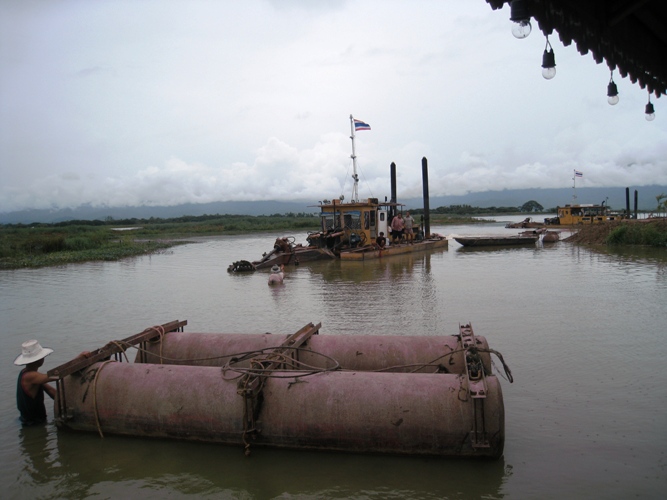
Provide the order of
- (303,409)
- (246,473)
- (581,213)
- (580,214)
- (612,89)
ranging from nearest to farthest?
(246,473)
(303,409)
(612,89)
(580,214)
(581,213)

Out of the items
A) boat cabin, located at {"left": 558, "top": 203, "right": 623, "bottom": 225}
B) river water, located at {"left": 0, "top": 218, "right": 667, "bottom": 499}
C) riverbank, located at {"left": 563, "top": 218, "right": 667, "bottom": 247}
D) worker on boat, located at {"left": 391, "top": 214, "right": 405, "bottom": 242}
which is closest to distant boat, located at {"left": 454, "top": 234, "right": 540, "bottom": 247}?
riverbank, located at {"left": 563, "top": 218, "right": 667, "bottom": 247}

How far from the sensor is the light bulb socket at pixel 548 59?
4.76 m

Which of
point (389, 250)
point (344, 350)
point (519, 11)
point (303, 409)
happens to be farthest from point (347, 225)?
point (519, 11)

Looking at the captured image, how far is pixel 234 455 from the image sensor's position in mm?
4957

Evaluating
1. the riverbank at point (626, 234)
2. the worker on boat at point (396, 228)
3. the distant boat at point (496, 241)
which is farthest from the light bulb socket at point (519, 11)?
the distant boat at point (496, 241)

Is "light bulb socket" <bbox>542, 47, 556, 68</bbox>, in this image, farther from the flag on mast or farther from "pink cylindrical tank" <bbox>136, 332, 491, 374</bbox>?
the flag on mast

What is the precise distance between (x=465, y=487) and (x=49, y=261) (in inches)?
966

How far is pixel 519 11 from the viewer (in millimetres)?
3727

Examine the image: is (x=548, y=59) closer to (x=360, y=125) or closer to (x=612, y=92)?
(x=612, y=92)

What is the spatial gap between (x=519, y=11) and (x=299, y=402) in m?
3.56

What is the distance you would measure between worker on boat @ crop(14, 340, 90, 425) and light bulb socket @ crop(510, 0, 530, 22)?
199 inches

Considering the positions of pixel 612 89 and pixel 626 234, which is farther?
pixel 626 234

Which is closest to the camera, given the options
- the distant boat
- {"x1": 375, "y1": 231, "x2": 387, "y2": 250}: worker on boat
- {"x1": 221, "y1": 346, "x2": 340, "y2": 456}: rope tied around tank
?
{"x1": 221, "y1": 346, "x2": 340, "y2": 456}: rope tied around tank

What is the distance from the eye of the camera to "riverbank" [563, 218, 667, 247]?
24.3 meters
